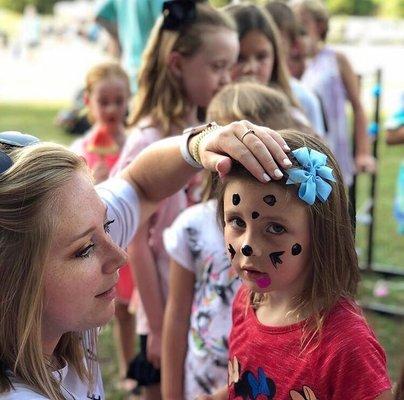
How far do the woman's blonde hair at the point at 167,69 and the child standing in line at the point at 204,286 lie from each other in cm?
46

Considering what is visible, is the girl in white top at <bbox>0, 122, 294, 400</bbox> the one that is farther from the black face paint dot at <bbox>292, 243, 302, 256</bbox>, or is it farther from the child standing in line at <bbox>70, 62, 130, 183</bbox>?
the child standing in line at <bbox>70, 62, 130, 183</bbox>

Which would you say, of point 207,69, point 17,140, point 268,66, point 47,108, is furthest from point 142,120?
point 47,108

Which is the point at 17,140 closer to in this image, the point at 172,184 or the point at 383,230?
the point at 172,184

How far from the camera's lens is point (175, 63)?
282cm

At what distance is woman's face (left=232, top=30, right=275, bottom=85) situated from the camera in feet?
10.3

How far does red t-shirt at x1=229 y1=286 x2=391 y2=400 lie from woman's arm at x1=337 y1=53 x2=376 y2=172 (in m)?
3.09

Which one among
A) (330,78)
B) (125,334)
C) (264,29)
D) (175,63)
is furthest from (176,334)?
(330,78)

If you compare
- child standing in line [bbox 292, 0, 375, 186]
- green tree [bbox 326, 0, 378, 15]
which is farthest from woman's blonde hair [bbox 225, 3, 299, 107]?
green tree [bbox 326, 0, 378, 15]

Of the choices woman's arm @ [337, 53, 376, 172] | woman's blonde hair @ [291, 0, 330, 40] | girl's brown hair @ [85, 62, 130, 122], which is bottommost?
woman's arm @ [337, 53, 376, 172]

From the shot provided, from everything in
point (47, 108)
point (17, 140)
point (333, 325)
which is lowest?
point (47, 108)

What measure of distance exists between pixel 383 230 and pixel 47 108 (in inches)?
347

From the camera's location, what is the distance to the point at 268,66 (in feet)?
10.4

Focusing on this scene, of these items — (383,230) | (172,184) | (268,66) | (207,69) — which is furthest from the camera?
(383,230)

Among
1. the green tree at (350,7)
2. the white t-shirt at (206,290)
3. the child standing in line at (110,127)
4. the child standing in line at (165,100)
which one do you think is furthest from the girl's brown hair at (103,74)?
the green tree at (350,7)
